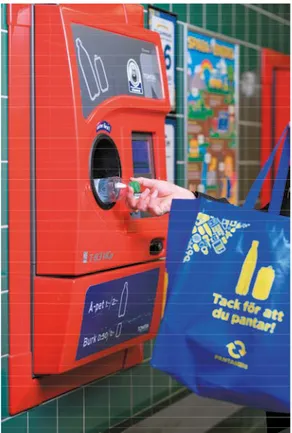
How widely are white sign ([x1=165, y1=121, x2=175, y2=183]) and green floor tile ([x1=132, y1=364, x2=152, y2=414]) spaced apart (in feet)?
2.50

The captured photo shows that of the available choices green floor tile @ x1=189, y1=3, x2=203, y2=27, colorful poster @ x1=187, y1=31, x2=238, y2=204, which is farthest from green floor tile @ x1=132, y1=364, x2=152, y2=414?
green floor tile @ x1=189, y1=3, x2=203, y2=27

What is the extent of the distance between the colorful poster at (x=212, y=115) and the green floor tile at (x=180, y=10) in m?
0.08

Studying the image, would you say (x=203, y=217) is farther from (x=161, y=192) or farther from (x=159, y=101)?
(x=159, y=101)

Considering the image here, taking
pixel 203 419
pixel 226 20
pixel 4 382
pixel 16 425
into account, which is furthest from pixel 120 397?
pixel 226 20

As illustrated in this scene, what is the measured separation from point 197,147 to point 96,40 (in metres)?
1.43

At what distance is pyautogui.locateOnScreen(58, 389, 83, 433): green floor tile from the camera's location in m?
2.74

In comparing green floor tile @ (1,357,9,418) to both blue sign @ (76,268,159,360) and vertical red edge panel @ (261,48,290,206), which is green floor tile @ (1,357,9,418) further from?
vertical red edge panel @ (261,48,290,206)

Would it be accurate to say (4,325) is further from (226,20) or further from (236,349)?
(226,20)

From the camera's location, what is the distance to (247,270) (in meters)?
1.69

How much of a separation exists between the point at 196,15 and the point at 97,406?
1.69 m

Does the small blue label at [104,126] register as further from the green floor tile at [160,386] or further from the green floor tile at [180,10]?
the green floor tile at [160,386]

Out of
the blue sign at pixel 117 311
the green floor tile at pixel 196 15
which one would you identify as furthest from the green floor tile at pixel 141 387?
the green floor tile at pixel 196 15

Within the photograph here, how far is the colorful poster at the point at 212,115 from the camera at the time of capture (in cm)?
360

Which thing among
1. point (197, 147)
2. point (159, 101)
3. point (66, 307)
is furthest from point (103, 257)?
point (197, 147)
